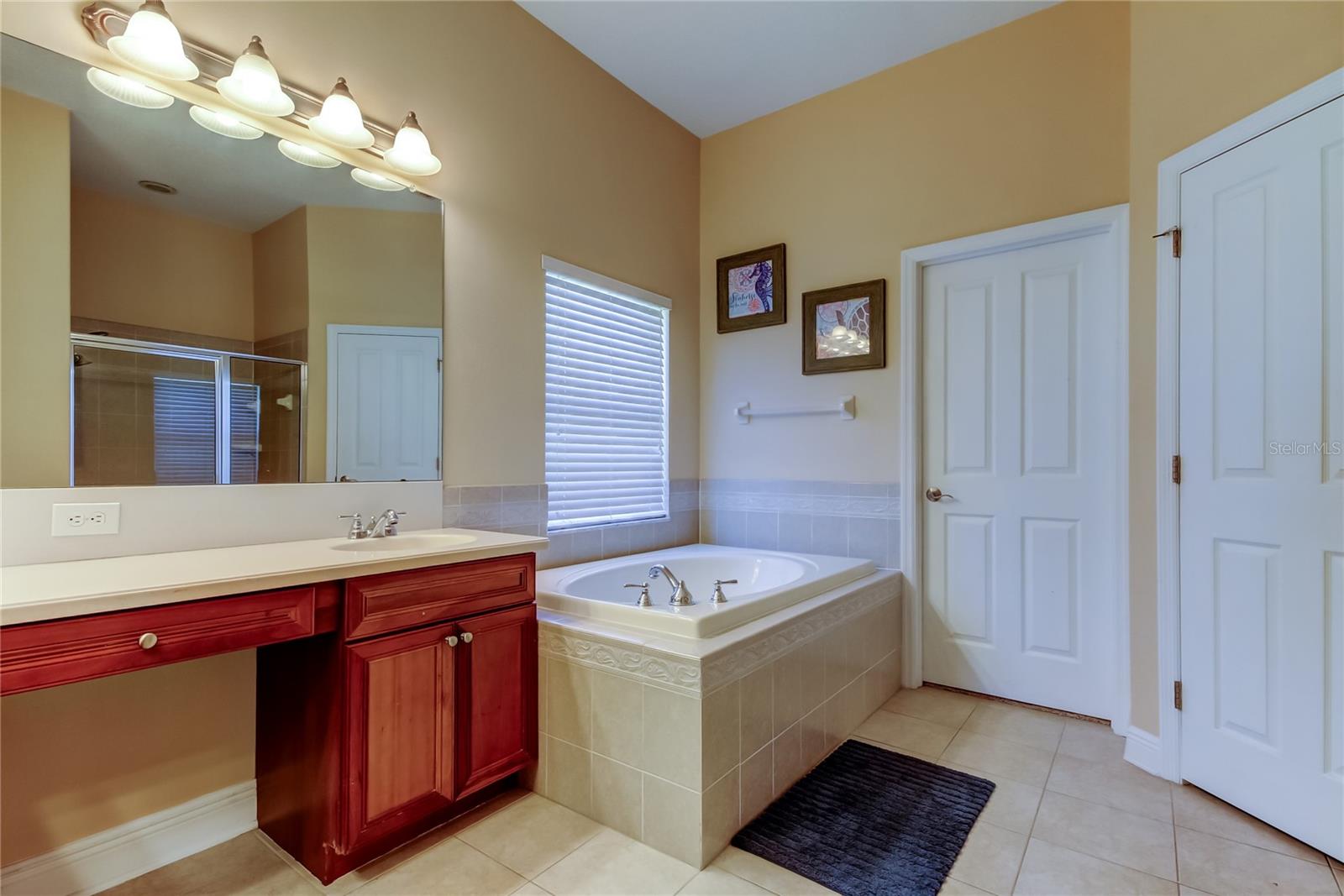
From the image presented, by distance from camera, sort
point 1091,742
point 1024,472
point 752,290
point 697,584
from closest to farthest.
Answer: point 1091,742 → point 1024,472 → point 697,584 → point 752,290

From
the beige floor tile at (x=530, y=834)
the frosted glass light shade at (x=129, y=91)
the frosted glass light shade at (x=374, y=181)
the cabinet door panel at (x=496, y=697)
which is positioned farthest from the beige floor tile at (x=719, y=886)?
the frosted glass light shade at (x=129, y=91)

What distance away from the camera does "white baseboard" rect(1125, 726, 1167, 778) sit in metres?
2.11

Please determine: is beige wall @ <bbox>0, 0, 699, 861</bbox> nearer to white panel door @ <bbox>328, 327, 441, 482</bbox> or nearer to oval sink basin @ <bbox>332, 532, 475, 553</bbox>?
white panel door @ <bbox>328, 327, 441, 482</bbox>

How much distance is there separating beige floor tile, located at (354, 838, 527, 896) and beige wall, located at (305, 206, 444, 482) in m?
1.12

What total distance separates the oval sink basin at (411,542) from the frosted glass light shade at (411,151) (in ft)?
4.09

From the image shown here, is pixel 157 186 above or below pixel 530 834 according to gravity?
above

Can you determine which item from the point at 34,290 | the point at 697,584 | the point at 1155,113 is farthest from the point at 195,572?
the point at 1155,113

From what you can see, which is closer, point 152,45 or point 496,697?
point 152,45

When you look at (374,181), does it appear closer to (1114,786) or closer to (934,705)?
(934,705)

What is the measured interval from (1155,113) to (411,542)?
294 cm

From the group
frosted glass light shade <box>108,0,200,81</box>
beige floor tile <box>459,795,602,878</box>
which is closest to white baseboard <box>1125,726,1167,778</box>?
beige floor tile <box>459,795,602,878</box>

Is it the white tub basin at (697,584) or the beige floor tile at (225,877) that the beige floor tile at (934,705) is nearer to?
the white tub basin at (697,584)

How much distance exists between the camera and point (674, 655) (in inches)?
67.0

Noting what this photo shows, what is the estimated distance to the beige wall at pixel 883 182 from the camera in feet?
8.32
